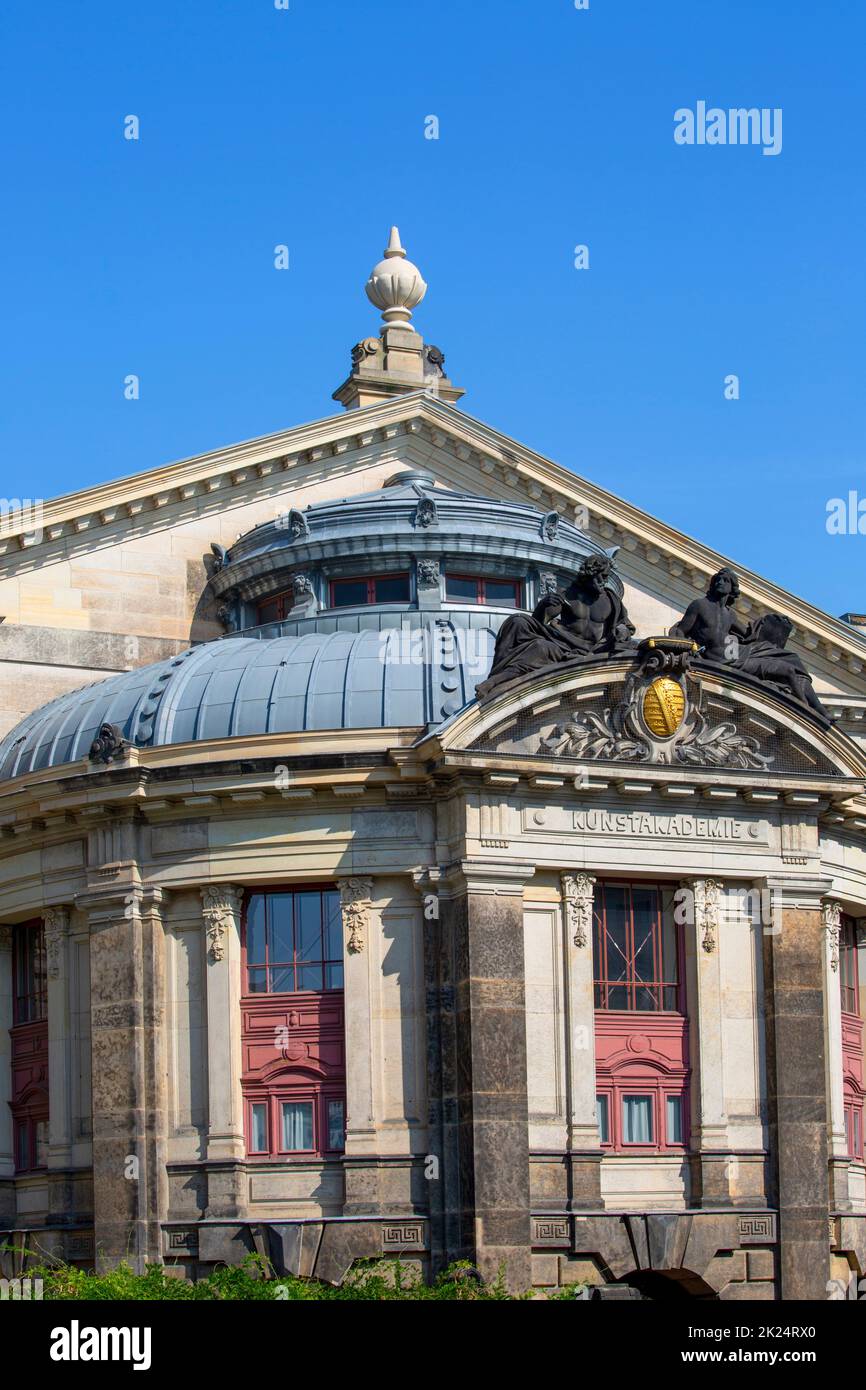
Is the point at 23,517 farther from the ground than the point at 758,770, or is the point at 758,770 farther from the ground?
A: the point at 23,517

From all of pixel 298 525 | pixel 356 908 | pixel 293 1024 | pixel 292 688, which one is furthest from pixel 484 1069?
pixel 298 525

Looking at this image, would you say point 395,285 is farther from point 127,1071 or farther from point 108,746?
point 127,1071

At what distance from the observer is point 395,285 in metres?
61.4

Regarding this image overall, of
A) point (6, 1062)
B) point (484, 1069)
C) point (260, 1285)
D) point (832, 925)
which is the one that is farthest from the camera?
point (6, 1062)

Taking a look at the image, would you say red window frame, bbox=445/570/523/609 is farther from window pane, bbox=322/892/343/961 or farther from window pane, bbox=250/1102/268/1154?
window pane, bbox=250/1102/268/1154

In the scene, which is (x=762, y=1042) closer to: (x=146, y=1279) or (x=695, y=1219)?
(x=695, y=1219)

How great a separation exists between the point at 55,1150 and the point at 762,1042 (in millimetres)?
13275

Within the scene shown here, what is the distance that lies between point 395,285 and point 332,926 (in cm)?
2112

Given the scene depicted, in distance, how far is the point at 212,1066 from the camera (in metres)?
45.3

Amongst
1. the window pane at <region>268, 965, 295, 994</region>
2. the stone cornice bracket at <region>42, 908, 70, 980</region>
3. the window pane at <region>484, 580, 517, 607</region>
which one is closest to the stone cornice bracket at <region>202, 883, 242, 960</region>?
the window pane at <region>268, 965, 295, 994</region>

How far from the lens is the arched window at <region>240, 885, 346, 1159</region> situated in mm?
45250

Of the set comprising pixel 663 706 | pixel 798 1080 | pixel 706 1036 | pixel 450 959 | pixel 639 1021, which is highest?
pixel 663 706

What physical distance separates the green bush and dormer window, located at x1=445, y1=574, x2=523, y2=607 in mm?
15313
